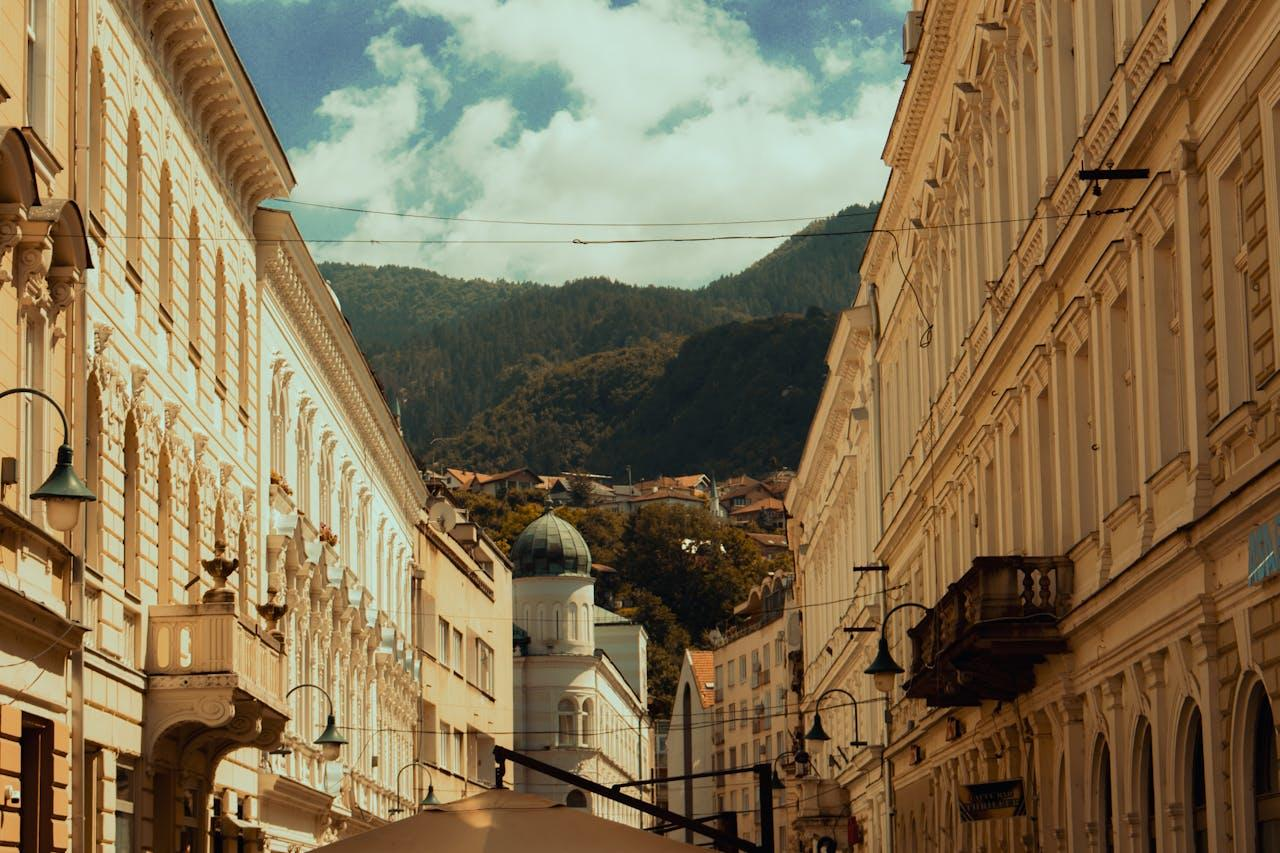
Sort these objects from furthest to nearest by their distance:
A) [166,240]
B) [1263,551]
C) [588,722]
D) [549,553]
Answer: [549,553] → [588,722] → [166,240] → [1263,551]

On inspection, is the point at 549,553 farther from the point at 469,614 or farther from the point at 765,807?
the point at 765,807

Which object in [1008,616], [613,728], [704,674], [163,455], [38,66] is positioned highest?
[704,674]

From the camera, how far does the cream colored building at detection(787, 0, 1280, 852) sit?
62.3ft

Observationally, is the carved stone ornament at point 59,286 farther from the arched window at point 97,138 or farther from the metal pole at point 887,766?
the metal pole at point 887,766

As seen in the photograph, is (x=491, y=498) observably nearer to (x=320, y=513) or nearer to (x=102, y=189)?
(x=320, y=513)

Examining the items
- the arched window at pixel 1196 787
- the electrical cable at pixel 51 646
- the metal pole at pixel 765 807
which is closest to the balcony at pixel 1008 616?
the arched window at pixel 1196 787

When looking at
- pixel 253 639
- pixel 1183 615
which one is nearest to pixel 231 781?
pixel 253 639

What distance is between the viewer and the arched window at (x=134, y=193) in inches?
1119

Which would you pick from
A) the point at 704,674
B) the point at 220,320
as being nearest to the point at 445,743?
the point at 220,320

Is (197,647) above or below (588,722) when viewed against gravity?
below

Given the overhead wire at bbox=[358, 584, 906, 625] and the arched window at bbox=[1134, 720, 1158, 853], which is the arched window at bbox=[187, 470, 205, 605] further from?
the overhead wire at bbox=[358, 584, 906, 625]

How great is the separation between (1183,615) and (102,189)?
13.4 m

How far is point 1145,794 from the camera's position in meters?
24.5

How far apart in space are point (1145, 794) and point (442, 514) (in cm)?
5044
